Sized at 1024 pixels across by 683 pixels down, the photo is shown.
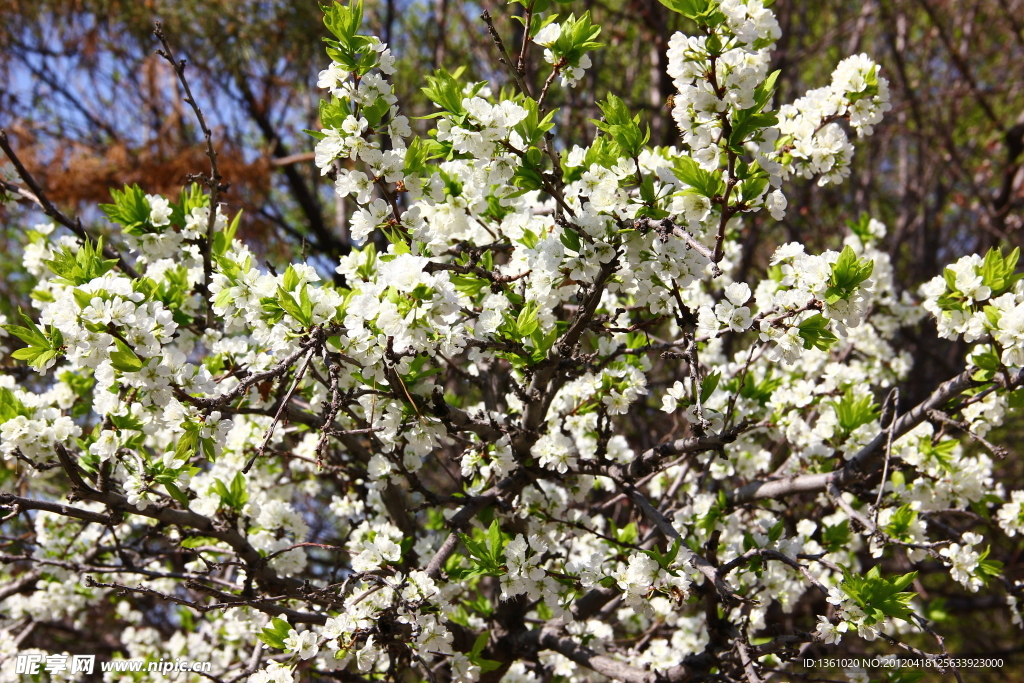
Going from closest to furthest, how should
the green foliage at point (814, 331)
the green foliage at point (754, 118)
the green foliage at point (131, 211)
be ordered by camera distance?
1. the green foliage at point (754, 118)
2. the green foliage at point (814, 331)
3. the green foliage at point (131, 211)

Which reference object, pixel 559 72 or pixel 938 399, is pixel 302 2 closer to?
Answer: pixel 559 72

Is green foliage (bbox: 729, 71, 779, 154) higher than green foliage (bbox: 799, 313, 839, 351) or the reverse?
higher

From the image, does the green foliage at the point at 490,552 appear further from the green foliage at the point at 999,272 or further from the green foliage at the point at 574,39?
the green foliage at the point at 999,272

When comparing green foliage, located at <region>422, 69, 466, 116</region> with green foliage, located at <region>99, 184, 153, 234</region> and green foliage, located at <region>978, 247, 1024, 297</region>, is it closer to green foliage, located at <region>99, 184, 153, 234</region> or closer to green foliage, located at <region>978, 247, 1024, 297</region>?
green foliage, located at <region>99, 184, 153, 234</region>

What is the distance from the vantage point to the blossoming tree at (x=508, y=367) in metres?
1.96

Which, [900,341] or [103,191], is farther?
[900,341]

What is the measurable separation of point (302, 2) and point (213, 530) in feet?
14.8

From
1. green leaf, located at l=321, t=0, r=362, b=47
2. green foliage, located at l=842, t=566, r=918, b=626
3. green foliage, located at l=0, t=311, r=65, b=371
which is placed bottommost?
green foliage, located at l=842, t=566, r=918, b=626

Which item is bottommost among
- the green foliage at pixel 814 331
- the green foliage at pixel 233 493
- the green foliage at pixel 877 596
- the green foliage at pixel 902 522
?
the green foliage at pixel 877 596

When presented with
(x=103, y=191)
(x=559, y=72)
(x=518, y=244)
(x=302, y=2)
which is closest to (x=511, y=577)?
(x=518, y=244)

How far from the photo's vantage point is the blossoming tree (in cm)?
196

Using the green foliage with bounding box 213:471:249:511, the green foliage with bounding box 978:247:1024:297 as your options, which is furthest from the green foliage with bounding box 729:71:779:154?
the green foliage with bounding box 213:471:249:511

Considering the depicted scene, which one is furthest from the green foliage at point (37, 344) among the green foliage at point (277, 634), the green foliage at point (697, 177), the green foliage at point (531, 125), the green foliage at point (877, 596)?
the green foliage at point (877, 596)

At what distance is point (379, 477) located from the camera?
2.72 metres
